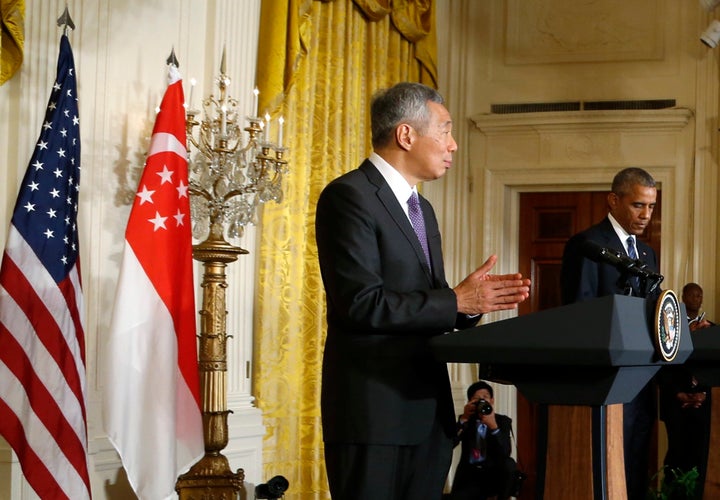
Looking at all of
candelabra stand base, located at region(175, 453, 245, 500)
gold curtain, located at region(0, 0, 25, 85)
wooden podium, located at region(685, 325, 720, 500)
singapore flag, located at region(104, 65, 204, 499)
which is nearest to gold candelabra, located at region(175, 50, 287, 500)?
candelabra stand base, located at region(175, 453, 245, 500)

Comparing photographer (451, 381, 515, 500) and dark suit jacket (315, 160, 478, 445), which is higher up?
dark suit jacket (315, 160, 478, 445)

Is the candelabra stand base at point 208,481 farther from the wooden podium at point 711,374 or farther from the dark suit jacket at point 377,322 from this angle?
the wooden podium at point 711,374

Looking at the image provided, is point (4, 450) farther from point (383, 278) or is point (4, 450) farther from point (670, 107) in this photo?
point (670, 107)

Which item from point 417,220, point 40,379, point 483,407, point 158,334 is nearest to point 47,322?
point 40,379

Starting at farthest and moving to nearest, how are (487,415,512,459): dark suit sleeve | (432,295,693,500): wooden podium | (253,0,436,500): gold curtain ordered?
1. (487,415,512,459): dark suit sleeve
2. (253,0,436,500): gold curtain
3. (432,295,693,500): wooden podium

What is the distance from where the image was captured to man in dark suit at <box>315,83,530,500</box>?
8.12 feet

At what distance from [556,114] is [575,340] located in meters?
5.90

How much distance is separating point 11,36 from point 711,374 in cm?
277

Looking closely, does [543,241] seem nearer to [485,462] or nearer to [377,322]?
[485,462]

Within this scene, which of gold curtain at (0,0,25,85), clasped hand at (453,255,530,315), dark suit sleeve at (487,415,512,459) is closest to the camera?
clasped hand at (453,255,530,315)

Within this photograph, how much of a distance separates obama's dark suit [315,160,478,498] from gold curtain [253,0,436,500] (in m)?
2.93

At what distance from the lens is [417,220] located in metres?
2.77

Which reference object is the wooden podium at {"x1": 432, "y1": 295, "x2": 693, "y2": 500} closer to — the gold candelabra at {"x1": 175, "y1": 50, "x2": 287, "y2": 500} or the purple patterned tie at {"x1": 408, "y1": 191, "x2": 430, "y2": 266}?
the purple patterned tie at {"x1": 408, "y1": 191, "x2": 430, "y2": 266}

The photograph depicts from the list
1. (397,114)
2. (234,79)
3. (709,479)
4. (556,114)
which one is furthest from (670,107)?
(397,114)
